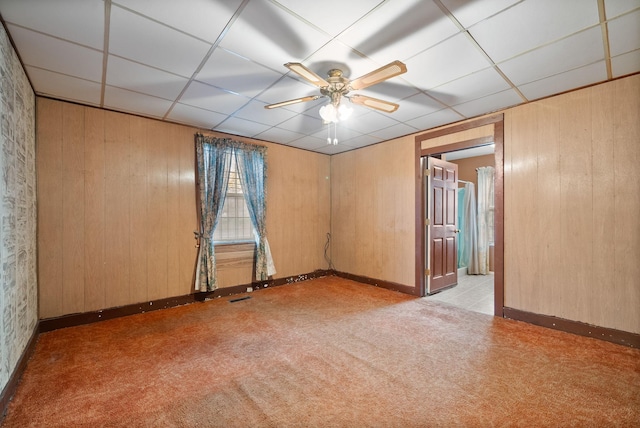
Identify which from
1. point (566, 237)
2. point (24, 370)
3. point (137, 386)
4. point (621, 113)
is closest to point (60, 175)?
point (24, 370)

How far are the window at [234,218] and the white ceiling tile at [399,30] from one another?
3016 mm

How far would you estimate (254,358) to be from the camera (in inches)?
96.4

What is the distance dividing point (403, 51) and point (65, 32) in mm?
2554

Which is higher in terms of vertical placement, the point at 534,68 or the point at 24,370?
the point at 534,68

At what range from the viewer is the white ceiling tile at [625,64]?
230 cm

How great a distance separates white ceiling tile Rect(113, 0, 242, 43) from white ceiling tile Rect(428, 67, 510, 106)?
84.4 inches

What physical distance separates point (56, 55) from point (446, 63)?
3.31 m

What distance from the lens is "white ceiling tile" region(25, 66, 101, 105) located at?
2594mm

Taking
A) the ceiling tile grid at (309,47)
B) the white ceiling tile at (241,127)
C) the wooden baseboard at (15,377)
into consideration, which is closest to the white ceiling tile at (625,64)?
the ceiling tile grid at (309,47)

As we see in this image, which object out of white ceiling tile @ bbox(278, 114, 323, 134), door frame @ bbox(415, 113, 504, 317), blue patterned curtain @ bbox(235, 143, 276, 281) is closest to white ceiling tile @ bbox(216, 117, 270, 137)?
blue patterned curtain @ bbox(235, 143, 276, 281)

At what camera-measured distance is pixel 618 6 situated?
5.82 feet

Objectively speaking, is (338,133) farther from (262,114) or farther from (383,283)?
(383,283)

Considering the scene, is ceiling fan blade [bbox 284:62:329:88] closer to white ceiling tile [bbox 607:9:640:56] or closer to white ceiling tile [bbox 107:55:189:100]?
white ceiling tile [bbox 107:55:189:100]

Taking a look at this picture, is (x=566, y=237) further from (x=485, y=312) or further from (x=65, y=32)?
(x=65, y=32)
